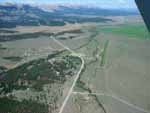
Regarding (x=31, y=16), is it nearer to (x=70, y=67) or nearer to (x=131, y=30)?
(x=131, y=30)

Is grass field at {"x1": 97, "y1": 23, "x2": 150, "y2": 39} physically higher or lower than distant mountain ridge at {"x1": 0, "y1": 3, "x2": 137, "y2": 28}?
lower

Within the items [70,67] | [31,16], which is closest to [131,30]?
[31,16]

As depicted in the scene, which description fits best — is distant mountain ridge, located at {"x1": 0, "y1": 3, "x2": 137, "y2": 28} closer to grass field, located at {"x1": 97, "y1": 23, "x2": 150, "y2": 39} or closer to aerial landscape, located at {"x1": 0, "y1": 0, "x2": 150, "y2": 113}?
aerial landscape, located at {"x1": 0, "y1": 0, "x2": 150, "y2": 113}

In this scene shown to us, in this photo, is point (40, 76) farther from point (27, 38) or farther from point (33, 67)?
point (27, 38)

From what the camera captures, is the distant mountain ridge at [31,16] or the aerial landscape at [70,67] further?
the distant mountain ridge at [31,16]

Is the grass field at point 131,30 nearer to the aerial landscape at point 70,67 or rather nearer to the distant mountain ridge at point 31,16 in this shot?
the aerial landscape at point 70,67

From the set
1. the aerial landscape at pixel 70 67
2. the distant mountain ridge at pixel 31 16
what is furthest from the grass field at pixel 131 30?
the distant mountain ridge at pixel 31 16

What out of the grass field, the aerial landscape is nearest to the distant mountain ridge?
the aerial landscape

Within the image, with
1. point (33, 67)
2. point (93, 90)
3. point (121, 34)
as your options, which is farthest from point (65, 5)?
point (93, 90)

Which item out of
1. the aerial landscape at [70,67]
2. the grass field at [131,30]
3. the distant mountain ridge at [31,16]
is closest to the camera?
the aerial landscape at [70,67]
